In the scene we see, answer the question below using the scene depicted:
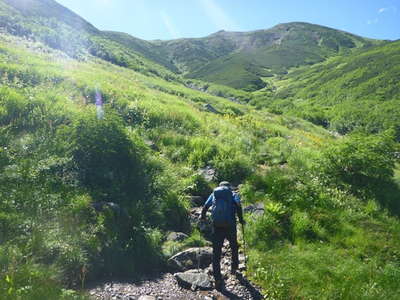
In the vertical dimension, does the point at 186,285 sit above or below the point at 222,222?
below

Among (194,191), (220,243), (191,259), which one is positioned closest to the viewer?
(220,243)

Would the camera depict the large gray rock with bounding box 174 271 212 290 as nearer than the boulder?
Yes

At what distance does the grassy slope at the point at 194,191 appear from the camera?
6707 millimetres

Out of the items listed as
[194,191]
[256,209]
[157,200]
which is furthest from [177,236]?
[256,209]

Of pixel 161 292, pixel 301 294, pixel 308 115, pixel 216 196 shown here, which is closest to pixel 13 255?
pixel 161 292

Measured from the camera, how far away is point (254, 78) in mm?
130750

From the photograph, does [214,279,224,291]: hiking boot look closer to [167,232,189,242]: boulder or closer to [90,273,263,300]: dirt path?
[90,273,263,300]: dirt path

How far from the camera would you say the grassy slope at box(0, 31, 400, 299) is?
6.71m

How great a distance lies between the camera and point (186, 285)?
705cm

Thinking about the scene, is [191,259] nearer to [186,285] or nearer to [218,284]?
[186,285]

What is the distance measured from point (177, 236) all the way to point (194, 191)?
2450 mm

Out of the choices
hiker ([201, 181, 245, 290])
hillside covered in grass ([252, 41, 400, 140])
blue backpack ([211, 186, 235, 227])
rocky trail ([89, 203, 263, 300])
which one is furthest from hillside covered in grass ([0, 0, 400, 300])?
hillside covered in grass ([252, 41, 400, 140])

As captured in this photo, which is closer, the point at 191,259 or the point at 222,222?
the point at 222,222

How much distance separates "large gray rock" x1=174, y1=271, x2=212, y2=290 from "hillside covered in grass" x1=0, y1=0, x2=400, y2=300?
676 millimetres
